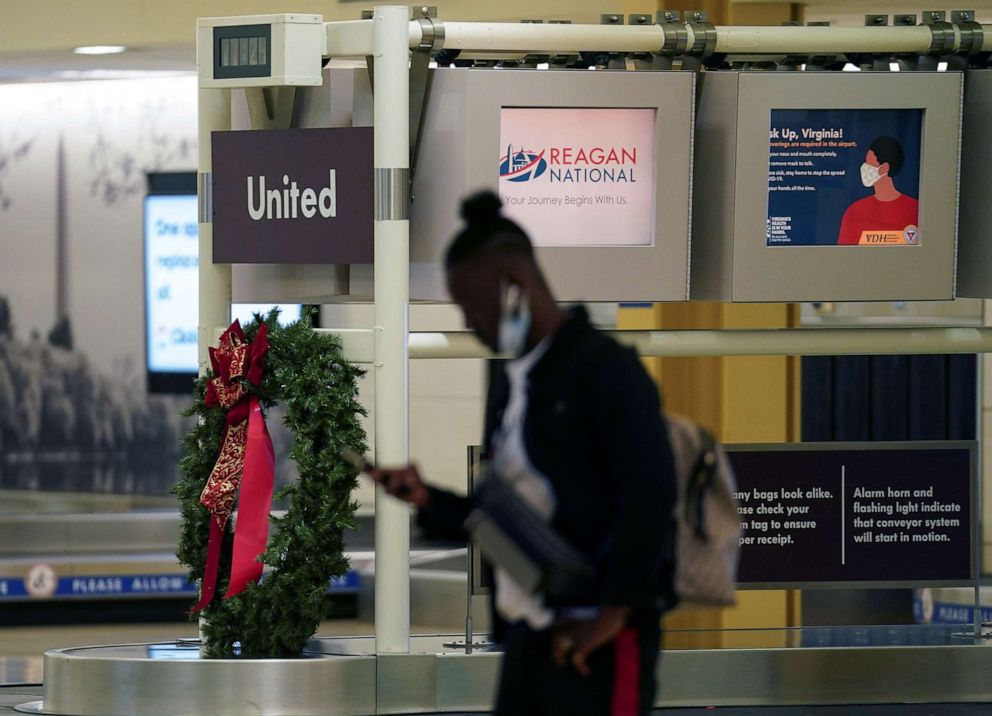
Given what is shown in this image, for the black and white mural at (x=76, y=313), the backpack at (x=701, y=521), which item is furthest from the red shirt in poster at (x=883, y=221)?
the black and white mural at (x=76, y=313)

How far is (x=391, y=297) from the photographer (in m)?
5.51

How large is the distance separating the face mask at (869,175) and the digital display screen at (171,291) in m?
5.92

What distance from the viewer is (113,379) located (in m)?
12.1

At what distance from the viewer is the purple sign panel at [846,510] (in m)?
5.84

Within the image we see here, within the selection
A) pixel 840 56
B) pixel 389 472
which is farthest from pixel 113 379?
pixel 389 472

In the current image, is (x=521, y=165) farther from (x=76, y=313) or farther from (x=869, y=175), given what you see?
(x=76, y=313)

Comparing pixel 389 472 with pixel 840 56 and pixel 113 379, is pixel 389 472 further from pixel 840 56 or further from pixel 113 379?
pixel 113 379

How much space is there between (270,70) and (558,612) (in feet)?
9.85

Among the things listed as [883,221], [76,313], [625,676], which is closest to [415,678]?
[883,221]

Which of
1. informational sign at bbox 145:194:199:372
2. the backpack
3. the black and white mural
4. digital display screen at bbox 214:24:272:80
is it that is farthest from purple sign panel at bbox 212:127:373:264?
Answer: the black and white mural

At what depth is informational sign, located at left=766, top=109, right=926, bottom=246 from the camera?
5703 millimetres

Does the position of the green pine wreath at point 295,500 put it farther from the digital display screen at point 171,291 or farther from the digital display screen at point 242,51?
the digital display screen at point 171,291

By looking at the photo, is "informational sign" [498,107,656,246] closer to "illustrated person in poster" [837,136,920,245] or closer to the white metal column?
the white metal column

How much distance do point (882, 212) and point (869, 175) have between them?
0.13 m
